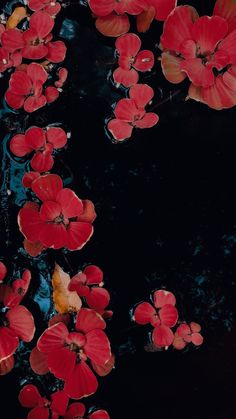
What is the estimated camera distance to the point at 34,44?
5.09 feet

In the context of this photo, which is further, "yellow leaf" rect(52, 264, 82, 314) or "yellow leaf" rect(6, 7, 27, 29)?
"yellow leaf" rect(6, 7, 27, 29)

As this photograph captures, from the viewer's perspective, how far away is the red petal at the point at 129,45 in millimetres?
1555

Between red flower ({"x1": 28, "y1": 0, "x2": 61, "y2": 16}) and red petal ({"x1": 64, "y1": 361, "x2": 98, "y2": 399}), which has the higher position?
red flower ({"x1": 28, "y1": 0, "x2": 61, "y2": 16})

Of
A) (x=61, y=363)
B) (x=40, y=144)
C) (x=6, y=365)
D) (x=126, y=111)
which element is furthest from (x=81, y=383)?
(x=126, y=111)

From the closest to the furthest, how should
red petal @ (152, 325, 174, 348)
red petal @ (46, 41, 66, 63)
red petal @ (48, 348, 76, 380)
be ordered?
1. red petal @ (48, 348, 76, 380)
2. red petal @ (152, 325, 174, 348)
3. red petal @ (46, 41, 66, 63)

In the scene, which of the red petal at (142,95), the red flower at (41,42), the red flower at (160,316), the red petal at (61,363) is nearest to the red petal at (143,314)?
the red flower at (160,316)

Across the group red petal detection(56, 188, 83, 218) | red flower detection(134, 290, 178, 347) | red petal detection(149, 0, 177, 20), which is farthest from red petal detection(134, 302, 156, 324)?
red petal detection(149, 0, 177, 20)

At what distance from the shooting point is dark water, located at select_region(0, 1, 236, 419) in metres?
1.34

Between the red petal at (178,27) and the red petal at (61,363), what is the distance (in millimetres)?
1013

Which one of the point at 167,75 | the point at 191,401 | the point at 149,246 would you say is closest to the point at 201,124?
the point at 167,75

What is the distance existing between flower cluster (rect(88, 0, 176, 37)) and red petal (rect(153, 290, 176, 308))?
88cm

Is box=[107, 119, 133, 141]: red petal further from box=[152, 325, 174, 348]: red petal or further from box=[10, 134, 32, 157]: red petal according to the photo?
box=[152, 325, 174, 348]: red petal

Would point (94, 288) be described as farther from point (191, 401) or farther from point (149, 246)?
point (191, 401)

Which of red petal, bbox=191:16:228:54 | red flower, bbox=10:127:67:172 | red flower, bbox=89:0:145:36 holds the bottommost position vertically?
red flower, bbox=10:127:67:172
